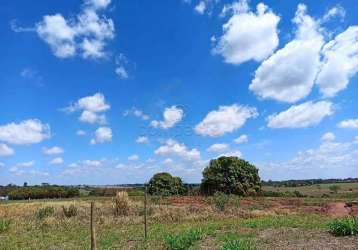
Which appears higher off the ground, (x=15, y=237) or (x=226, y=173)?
(x=226, y=173)

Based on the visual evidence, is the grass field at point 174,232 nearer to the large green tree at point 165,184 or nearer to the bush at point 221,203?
the bush at point 221,203

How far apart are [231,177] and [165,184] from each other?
42.5 feet

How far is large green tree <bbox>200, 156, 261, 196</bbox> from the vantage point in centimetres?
5350

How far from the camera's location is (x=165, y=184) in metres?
63.2

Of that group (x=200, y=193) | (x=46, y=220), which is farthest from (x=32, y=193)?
(x=46, y=220)

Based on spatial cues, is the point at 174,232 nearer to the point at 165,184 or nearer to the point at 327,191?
the point at 165,184

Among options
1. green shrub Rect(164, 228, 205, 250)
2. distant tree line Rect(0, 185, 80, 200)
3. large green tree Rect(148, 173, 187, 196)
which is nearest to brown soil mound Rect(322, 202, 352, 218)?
green shrub Rect(164, 228, 205, 250)

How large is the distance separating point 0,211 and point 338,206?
23071 mm

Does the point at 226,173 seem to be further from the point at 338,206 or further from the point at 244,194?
the point at 338,206

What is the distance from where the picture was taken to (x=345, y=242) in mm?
13203

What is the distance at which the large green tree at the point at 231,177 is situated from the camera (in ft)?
176

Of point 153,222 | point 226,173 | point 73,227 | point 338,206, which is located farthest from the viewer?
point 226,173

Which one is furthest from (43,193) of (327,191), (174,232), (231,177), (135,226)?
(174,232)

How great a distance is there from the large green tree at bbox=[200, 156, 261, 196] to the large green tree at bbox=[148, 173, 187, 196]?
763 cm
